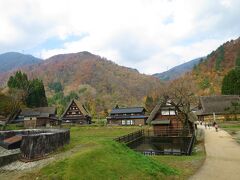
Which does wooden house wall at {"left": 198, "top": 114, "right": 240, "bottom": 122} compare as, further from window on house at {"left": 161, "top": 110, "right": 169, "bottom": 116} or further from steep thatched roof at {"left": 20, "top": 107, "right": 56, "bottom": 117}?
steep thatched roof at {"left": 20, "top": 107, "right": 56, "bottom": 117}

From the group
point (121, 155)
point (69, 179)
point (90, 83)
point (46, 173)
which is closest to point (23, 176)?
point (46, 173)

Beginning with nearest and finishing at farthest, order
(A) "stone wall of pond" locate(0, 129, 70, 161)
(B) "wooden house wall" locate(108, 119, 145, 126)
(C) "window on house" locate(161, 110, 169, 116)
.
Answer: (A) "stone wall of pond" locate(0, 129, 70, 161)
(C) "window on house" locate(161, 110, 169, 116)
(B) "wooden house wall" locate(108, 119, 145, 126)

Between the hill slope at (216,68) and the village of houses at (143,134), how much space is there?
4563cm

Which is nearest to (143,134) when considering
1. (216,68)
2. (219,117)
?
(219,117)

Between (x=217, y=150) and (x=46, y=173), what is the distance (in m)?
16.4

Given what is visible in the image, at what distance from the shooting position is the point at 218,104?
60812 mm

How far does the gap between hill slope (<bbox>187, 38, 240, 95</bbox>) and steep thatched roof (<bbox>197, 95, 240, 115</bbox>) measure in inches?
1606

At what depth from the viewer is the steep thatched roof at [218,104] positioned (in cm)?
5939

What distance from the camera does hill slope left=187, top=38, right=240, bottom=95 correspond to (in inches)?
4279

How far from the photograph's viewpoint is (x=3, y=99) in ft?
213

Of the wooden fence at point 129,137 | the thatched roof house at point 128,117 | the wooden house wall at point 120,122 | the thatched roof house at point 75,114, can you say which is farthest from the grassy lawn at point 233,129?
the thatched roof house at point 75,114

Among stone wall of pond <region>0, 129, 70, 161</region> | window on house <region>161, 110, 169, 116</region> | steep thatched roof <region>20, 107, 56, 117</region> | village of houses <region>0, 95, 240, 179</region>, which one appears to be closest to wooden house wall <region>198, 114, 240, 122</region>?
village of houses <region>0, 95, 240, 179</region>

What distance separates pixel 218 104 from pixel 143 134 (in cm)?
2691

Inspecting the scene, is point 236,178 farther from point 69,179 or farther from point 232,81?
point 232,81
